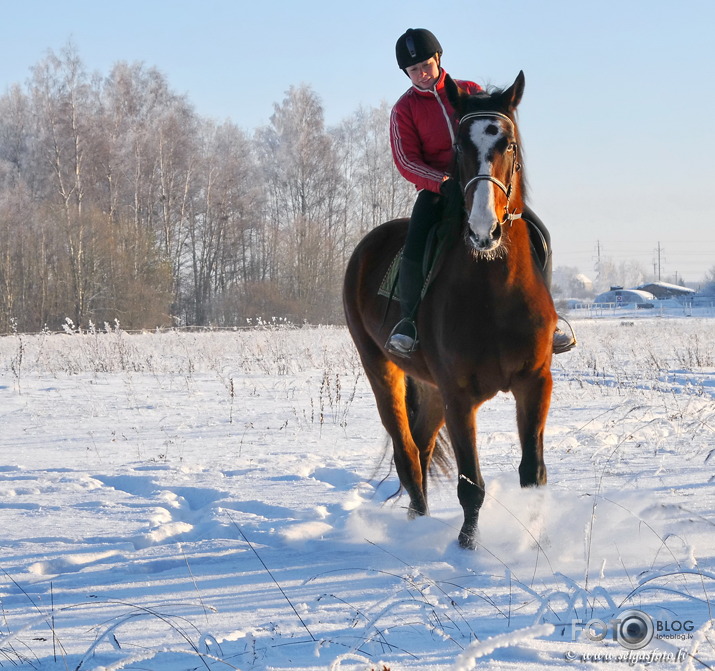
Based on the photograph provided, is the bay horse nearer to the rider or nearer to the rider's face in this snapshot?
the rider

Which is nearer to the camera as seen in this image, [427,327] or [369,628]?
[369,628]

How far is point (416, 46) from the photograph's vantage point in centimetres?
471

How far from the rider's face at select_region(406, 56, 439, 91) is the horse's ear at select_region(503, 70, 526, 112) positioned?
Answer: 29.6 inches

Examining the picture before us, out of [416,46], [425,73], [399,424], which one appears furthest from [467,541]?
[416,46]

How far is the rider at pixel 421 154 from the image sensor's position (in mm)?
4641

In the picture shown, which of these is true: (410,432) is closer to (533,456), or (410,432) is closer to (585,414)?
(533,456)

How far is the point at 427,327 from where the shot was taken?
4.49 meters

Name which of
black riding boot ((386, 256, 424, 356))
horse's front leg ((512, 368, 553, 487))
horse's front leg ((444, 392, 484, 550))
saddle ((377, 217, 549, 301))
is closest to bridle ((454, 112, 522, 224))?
saddle ((377, 217, 549, 301))

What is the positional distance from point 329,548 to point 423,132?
2.55 meters

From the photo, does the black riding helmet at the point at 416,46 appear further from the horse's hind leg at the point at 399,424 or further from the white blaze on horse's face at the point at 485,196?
the horse's hind leg at the point at 399,424

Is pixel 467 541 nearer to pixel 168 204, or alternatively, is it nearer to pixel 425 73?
pixel 425 73

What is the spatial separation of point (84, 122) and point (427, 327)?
29733 millimetres


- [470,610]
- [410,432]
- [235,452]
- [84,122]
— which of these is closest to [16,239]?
[84,122]

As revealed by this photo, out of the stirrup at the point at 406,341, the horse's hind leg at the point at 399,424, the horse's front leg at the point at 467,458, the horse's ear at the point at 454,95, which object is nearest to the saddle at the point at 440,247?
the stirrup at the point at 406,341
